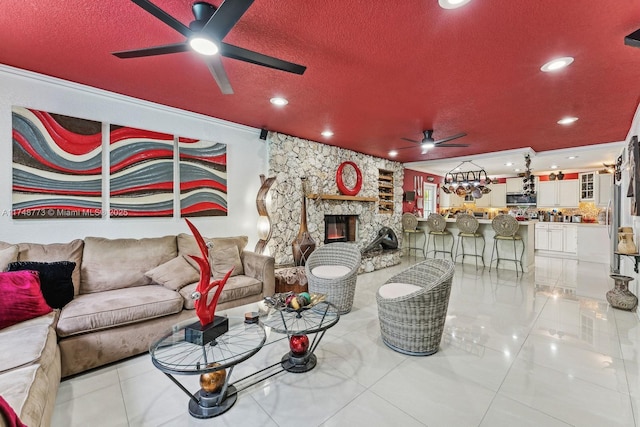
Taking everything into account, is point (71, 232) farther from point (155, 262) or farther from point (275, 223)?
point (275, 223)

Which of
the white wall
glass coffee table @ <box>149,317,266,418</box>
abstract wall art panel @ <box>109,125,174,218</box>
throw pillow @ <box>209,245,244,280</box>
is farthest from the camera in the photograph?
throw pillow @ <box>209,245,244,280</box>

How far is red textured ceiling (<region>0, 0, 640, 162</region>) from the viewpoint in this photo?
1.76 m

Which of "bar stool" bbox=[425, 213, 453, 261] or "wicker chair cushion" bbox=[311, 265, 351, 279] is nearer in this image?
"wicker chair cushion" bbox=[311, 265, 351, 279]

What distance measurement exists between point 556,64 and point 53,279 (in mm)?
4490

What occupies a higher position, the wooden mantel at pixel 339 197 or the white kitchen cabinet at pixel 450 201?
the white kitchen cabinet at pixel 450 201

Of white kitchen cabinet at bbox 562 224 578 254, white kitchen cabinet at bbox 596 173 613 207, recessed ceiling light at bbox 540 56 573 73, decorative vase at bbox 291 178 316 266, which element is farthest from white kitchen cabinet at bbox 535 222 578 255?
decorative vase at bbox 291 178 316 266

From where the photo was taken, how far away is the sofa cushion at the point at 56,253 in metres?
2.44

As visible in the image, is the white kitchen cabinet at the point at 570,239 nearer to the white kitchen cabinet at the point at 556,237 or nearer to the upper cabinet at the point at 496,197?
the white kitchen cabinet at the point at 556,237

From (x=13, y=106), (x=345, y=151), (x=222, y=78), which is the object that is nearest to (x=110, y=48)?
(x=222, y=78)

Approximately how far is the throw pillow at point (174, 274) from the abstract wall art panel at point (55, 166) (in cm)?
92

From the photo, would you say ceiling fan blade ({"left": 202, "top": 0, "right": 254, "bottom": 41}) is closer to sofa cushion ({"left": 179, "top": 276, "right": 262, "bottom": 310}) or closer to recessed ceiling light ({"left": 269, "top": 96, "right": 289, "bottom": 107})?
recessed ceiling light ({"left": 269, "top": 96, "right": 289, "bottom": 107})

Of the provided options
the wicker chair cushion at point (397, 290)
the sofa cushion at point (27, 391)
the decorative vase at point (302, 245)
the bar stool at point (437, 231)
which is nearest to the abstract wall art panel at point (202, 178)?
the decorative vase at point (302, 245)

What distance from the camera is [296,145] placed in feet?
15.9

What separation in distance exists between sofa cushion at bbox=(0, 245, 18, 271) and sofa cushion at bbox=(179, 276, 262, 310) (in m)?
1.28
